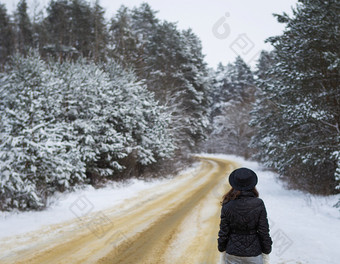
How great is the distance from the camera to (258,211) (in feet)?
9.33

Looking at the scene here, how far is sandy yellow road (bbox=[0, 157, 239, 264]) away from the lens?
5125mm

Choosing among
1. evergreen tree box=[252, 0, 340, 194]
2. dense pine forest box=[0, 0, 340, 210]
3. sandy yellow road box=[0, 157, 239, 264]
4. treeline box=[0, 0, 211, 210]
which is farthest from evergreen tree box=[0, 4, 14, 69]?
evergreen tree box=[252, 0, 340, 194]

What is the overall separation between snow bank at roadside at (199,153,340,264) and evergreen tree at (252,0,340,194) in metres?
1.52

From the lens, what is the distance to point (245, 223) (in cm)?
284

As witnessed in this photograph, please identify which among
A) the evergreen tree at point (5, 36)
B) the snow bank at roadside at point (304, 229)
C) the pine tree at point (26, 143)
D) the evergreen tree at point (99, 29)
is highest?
the evergreen tree at point (5, 36)

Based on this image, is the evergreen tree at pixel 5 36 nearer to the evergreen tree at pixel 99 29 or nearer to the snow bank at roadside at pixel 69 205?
the evergreen tree at pixel 99 29

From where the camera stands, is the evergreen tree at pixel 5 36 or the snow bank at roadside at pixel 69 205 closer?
the snow bank at roadside at pixel 69 205

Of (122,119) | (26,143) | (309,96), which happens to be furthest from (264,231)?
(122,119)

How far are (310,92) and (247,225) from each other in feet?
33.8

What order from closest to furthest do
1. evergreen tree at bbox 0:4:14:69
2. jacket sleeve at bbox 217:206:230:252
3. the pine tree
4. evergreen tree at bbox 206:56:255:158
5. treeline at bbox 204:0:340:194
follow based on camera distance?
jacket sleeve at bbox 217:206:230:252 < the pine tree < treeline at bbox 204:0:340:194 < evergreen tree at bbox 0:4:14:69 < evergreen tree at bbox 206:56:255:158

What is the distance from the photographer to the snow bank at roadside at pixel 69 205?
690 cm

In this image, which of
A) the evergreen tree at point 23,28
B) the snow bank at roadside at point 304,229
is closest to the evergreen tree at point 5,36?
the evergreen tree at point 23,28

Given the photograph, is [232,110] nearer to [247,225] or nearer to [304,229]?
[304,229]

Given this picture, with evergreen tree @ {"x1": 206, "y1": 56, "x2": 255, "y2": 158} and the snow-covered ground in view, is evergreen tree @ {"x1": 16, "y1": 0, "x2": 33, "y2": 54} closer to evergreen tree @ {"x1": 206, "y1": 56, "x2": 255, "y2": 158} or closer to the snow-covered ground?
evergreen tree @ {"x1": 206, "y1": 56, "x2": 255, "y2": 158}
